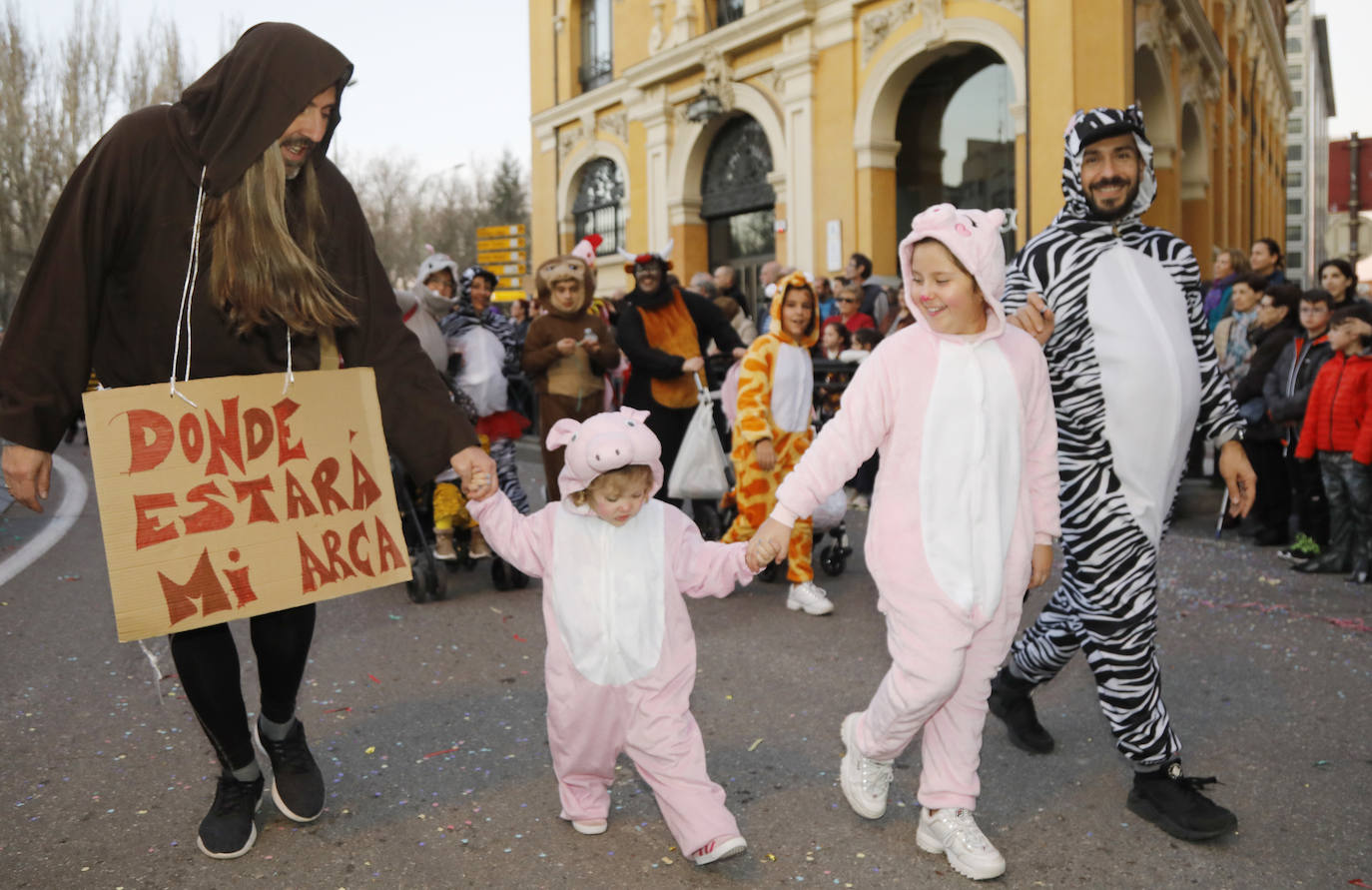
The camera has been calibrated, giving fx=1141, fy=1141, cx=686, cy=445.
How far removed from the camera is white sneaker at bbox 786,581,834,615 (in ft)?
19.6

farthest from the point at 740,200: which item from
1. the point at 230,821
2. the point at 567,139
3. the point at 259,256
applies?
the point at 230,821

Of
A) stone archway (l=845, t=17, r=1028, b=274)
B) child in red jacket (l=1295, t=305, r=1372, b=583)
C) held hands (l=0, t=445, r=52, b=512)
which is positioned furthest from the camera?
stone archway (l=845, t=17, r=1028, b=274)

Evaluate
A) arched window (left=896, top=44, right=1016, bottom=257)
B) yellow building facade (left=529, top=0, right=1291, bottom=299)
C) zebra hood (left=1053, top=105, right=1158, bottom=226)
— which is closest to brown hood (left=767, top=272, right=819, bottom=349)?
zebra hood (left=1053, top=105, right=1158, bottom=226)

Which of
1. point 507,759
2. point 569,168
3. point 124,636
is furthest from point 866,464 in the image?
point 569,168

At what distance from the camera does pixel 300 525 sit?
9.85 feet

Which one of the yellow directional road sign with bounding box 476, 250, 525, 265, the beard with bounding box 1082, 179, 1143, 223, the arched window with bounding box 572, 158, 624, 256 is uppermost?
the arched window with bounding box 572, 158, 624, 256

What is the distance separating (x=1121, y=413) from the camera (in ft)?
10.7

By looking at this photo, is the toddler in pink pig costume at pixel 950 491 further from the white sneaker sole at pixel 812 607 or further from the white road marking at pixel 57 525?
the white road marking at pixel 57 525

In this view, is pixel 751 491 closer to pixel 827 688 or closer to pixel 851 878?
pixel 827 688

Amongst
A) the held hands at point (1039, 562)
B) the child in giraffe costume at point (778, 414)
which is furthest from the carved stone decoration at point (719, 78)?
the held hands at point (1039, 562)

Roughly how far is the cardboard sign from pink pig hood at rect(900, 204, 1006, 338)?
62.4 inches

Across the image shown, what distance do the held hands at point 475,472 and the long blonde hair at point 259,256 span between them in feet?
1.85

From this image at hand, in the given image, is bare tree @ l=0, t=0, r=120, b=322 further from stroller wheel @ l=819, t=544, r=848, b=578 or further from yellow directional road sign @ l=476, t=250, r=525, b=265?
stroller wheel @ l=819, t=544, r=848, b=578

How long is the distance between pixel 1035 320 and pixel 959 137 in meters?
16.4
